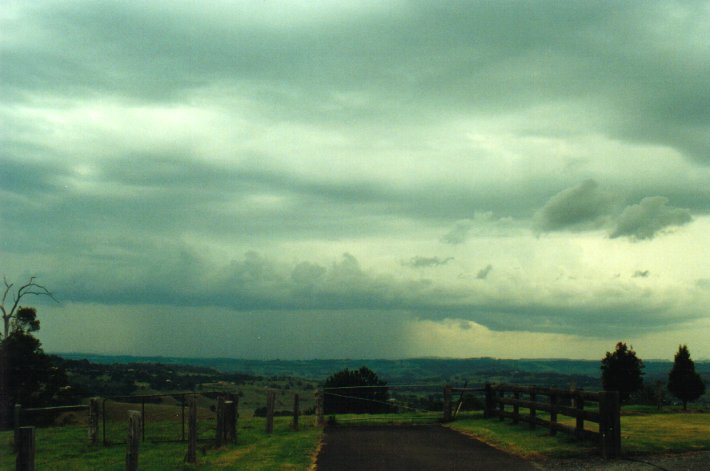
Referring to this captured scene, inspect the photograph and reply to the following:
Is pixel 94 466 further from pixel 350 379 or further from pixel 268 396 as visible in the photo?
pixel 350 379

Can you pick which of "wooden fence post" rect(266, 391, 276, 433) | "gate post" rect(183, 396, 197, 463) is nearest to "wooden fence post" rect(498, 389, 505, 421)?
"wooden fence post" rect(266, 391, 276, 433)

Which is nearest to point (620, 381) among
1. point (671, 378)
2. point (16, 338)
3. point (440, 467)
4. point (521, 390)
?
point (671, 378)

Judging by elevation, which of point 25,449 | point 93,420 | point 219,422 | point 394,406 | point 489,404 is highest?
point 25,449

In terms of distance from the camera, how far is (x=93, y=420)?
76.8 feet

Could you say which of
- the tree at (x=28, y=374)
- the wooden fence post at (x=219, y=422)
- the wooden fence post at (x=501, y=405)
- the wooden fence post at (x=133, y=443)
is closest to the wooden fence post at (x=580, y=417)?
the wooden fence post at (x=501, y=405)

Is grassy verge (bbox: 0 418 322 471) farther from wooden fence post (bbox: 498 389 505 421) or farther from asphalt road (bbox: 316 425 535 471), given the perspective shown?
wooden fence post (bbox: 498 389 505 421)

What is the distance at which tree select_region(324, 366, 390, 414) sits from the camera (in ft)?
101

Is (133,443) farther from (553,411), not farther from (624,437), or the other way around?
(624,437)

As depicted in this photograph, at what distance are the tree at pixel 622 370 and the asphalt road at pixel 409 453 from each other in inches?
948

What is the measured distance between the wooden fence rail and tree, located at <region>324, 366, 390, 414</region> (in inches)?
171

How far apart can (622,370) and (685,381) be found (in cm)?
442

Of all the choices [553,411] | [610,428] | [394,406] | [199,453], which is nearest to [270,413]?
[199,453]

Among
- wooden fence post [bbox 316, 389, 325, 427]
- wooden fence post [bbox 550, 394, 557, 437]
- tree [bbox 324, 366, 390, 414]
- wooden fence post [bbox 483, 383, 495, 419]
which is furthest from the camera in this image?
tree [bbox 324, 366, 390, 414]

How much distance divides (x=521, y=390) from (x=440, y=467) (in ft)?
27.1
